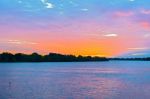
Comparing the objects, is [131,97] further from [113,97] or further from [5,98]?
[5,98]

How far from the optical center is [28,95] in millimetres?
42469

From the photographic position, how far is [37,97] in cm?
4034

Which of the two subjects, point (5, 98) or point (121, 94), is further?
point (121, 94)

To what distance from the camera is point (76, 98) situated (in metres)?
40.3

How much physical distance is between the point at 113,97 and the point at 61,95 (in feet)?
23.4

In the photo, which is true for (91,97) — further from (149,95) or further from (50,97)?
(149,95)

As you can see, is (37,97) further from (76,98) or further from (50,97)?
(76,98)

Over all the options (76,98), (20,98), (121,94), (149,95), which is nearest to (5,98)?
(20,98)

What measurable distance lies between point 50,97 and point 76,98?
337 cm

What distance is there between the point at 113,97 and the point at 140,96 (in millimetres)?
3729

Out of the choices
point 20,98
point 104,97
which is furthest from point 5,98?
point 104,97

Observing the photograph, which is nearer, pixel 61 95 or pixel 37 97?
pixel 37 97

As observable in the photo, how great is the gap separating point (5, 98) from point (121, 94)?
51.8 ft

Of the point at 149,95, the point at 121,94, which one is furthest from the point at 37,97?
the point at 149,95
